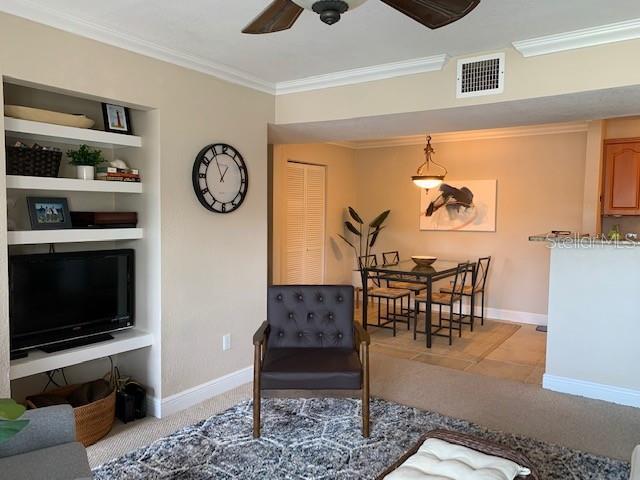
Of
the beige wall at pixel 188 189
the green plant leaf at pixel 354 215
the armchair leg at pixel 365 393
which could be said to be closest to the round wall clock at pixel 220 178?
the beige wall at pixel 188 189

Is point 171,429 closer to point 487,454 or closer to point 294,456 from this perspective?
point 294,456

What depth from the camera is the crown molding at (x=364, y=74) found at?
3301 mm

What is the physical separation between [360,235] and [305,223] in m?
1.14

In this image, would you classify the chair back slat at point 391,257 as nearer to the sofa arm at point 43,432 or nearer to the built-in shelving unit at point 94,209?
the built-in shelving unit at point 94,209

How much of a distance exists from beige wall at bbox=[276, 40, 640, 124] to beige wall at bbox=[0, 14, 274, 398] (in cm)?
42

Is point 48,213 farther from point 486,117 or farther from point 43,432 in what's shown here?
point 486,117

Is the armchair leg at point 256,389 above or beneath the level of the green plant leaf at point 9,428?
beneath

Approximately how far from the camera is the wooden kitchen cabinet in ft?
17.6

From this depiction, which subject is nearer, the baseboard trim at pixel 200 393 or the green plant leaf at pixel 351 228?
the baseboard trim at pixel 200 393

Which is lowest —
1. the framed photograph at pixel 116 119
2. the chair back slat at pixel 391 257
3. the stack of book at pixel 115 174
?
the chair back slat at pixel 391 257

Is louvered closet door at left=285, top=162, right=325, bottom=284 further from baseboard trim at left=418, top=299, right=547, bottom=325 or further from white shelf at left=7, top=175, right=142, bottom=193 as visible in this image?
white shelf at left=7, top=175, right=142, bottom=193

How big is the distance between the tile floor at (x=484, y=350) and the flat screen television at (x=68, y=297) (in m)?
2.54

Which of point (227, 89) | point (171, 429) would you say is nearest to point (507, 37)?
point (227, 89)

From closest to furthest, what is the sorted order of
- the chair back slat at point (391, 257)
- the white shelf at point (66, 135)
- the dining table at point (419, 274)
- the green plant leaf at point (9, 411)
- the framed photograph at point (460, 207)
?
the green plant leaf at point (9, 411), the white shelf at point (66, 135), the dining table at point (419, 274), the framed photograph at point (460, 207), the chair back slat at point (391, 257)
